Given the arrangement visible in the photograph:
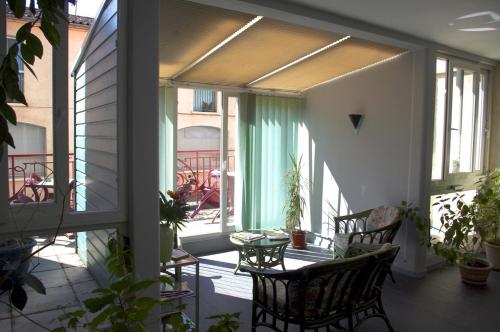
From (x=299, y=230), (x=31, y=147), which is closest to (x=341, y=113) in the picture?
(x=299, y=230)

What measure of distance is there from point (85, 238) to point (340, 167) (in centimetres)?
336

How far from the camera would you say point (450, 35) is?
3.87m

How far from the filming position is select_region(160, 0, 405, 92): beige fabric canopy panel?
10.4 feet

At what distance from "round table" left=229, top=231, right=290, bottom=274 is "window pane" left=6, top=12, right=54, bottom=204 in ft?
7.81

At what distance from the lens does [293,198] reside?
5.58m

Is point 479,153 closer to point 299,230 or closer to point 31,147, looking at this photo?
point 299,230

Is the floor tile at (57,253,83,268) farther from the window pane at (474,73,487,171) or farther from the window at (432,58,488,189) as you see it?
the window pane at (474,73,487,171)

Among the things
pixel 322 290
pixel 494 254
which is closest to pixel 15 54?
pixel 322 290

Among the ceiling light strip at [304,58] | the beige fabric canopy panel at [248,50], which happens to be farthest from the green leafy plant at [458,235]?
the ceiling light strip at [304,58]

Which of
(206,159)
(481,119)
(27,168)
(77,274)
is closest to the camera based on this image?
(27,168)

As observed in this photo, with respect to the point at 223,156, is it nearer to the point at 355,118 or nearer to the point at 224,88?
the point at 224,88

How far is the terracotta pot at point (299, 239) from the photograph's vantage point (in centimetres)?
534

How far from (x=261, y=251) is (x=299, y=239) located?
129cm

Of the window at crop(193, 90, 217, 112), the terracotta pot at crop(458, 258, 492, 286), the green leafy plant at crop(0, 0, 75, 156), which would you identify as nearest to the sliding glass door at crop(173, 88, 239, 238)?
the window at crop(193, 90, 217, 112)
